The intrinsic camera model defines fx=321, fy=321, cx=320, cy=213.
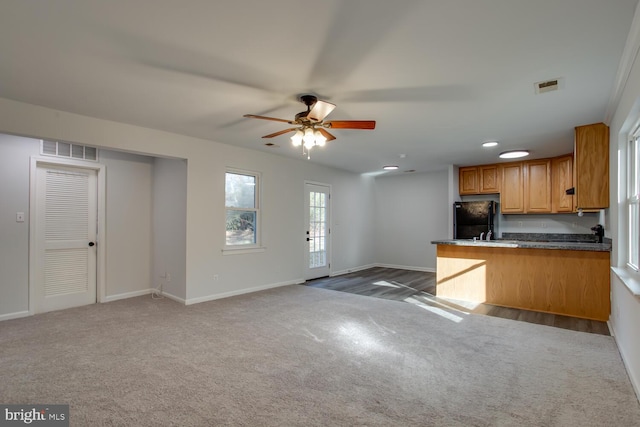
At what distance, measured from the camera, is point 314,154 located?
18.7 feet

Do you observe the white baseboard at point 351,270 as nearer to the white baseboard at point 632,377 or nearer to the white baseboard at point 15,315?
the white baseboard at point 632,377

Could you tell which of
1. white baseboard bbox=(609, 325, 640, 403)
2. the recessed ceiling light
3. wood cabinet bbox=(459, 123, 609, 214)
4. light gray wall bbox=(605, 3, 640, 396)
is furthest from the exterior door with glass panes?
white baseboard bbox=(609, 325, 640, 403)

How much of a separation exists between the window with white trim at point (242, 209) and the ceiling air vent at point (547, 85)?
159 inches

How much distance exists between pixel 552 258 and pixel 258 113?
163 inches

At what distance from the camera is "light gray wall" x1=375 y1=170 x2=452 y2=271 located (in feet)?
24.5

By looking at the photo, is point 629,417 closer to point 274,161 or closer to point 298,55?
point 298,55

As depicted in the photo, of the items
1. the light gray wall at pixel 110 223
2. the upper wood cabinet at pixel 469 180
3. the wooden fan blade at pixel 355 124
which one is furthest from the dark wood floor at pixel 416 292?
the light gray wall at pixel 110 223

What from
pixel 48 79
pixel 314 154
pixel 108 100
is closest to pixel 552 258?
pixel 314 154

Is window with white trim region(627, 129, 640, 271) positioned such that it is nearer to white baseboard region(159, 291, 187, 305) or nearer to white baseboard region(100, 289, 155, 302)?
white baseboard region(159, 291, 187, 305)

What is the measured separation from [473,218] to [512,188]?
2.88ft

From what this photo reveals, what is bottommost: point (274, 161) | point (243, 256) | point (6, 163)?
point (243, 256)

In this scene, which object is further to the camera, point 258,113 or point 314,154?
point 314,154

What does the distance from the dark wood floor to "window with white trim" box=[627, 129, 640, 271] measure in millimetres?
1085

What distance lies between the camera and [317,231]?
6.74m
